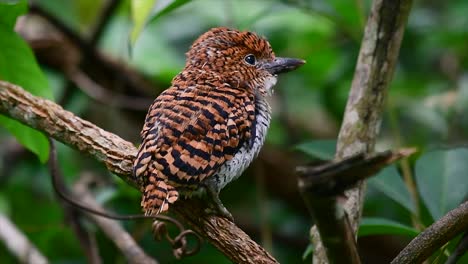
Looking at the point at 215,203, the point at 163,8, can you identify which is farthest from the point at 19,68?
the point at 215,203

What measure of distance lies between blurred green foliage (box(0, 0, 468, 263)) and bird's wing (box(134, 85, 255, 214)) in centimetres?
86

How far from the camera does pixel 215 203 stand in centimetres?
248

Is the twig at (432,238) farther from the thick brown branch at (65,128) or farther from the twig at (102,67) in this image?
the twig at (102,67)

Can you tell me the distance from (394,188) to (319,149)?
299mm

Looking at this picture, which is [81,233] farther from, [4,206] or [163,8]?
[163,8]

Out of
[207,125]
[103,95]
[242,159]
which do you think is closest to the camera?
[207,125]

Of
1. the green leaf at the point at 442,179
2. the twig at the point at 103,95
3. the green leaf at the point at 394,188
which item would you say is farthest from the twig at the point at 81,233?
the green leaf at the point at 442,179

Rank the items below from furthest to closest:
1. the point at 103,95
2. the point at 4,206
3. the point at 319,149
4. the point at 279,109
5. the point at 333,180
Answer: the point at 279,109 → the point at 103,95 → the point at 4,206 → the point at 319,149 → the point at 333,180

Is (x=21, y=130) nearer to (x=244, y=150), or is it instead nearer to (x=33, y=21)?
(x=244, y=150)

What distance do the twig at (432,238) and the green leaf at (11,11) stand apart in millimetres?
1366

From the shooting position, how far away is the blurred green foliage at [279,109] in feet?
13.5

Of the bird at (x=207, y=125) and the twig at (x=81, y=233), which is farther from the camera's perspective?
the twig at (x=81, y=233)

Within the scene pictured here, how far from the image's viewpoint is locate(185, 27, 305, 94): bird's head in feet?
10.3

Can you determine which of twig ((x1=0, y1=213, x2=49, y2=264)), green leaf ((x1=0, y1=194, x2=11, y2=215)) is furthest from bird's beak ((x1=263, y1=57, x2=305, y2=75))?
green leaf ((x1=0, y1=194, x2=11, y2=215))
